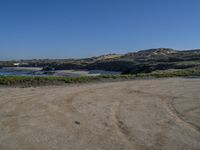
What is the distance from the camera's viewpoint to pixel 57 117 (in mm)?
14344

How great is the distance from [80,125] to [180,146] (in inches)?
158

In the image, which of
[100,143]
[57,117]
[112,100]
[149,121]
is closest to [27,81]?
[112,100]

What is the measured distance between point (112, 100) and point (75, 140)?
872cm

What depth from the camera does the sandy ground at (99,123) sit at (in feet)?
34.5

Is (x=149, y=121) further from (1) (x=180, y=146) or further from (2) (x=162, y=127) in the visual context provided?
(1) (x=180, y=146)

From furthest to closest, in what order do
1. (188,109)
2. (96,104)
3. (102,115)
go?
(96,104)
(188,109)
(102,115)

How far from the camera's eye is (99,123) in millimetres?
13297

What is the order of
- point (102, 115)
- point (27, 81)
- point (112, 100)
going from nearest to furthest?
point (102, 115), point (112, 100), point (27, 81)

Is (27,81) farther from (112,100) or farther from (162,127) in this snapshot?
(162,127)

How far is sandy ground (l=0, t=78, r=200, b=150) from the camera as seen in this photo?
34.5ft

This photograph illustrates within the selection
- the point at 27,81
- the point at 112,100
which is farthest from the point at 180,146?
the point at 27,81

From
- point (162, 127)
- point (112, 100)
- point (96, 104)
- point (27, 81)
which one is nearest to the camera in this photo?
point (162, 127)

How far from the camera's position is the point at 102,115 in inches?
585

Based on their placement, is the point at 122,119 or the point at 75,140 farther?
the point at 122,119
